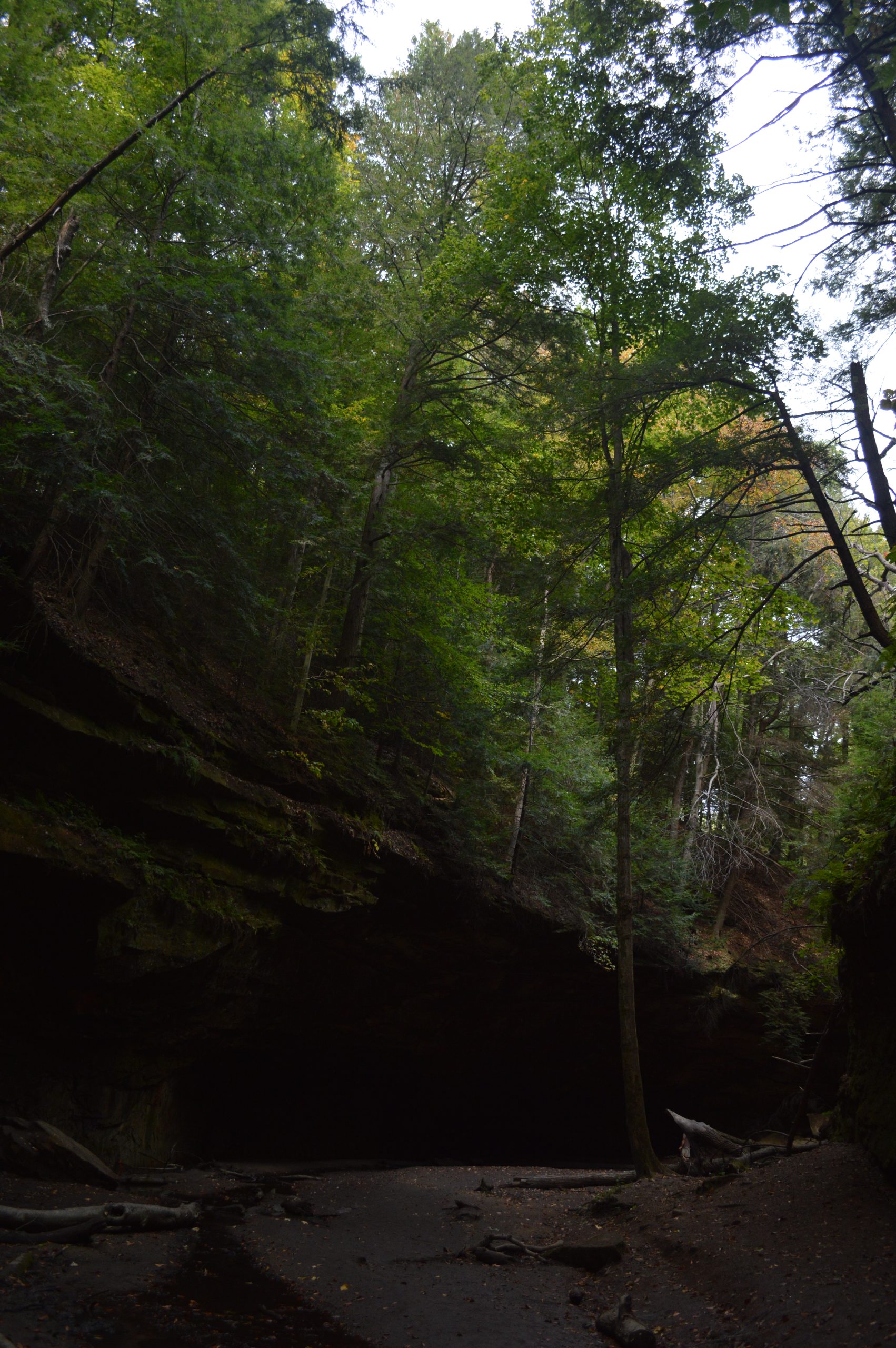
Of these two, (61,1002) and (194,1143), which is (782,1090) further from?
(61,1002)

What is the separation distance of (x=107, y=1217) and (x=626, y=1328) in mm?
4731

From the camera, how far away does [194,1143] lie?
12.9m

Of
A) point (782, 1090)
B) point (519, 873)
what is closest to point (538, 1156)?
point (782, 1090)

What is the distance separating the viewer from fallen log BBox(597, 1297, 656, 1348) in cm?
497

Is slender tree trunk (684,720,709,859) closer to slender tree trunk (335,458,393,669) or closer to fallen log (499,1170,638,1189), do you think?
fallen log (499,1170,638,1189)

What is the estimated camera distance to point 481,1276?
21.9ft

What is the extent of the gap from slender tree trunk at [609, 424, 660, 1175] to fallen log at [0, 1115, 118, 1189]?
674cm

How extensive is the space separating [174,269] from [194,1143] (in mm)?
13795

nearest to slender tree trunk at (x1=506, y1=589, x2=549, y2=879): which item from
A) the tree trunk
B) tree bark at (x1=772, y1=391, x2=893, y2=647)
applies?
the tree trunk

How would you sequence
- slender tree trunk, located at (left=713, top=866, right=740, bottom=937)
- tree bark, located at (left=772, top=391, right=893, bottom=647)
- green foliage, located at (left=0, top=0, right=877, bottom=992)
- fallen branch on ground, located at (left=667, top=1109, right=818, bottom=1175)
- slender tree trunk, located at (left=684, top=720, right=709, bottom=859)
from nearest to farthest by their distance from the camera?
tree bark, located at (left=772, top=391, right=893, bottom=647) < green foliage, located at (left=0, top=0, right=877, bottom=992) < fallen branch on ground, located at (left=667, top=1109, right=818, bottom=1175) < slender tree trunk, located at (left=684, top=720, right=709, bottom=859) < slender tree trunk, located at (left=713, top=866, right=740, bottom=937)

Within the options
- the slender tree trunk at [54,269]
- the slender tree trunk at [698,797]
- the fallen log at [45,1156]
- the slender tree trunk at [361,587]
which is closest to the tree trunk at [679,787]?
the slender tree trunk at [698,797]

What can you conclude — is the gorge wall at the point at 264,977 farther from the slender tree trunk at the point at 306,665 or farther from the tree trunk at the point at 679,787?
the tree trunk at the point at 679,787

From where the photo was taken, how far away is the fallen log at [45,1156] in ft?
26.2

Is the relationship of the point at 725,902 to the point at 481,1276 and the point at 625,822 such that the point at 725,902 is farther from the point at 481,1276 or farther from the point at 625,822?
the point at 481,1276
